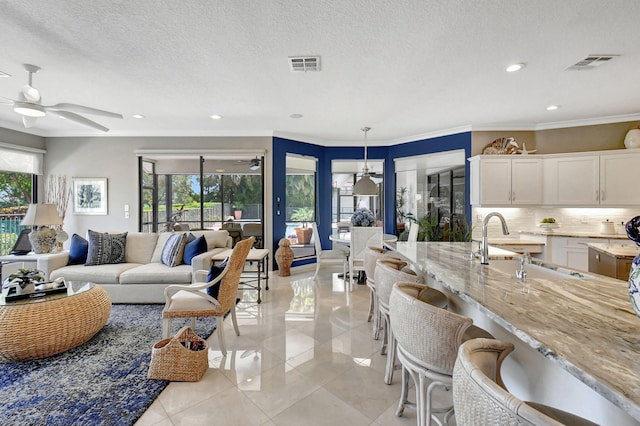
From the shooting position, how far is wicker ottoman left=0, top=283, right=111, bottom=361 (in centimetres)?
239

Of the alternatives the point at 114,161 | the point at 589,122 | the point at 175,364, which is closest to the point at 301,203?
the point at 114,161

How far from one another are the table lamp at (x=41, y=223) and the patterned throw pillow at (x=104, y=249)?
631 mm

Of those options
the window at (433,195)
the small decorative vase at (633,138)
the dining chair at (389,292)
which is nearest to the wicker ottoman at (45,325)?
the dining chair at (389,292)

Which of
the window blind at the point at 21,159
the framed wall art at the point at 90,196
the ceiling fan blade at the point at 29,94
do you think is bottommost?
the framed wall art at the point at 90,196

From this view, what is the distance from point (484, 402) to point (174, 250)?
4.10m

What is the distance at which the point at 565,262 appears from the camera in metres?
4.35

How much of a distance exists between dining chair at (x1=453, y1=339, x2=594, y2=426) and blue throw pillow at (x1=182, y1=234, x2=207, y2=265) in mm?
3758

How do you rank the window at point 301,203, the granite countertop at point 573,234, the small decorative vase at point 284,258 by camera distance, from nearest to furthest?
the granite countertop at point 573,234, the small decorative vase at point 284,258, the window at point 301,203

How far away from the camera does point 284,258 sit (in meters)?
5.50

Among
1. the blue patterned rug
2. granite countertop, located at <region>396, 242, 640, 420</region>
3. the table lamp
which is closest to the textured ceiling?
the table lamp

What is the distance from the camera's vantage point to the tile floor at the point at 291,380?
186cm

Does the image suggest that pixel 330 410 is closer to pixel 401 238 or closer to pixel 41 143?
pixel 401 238

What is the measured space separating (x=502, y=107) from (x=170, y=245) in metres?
5.12

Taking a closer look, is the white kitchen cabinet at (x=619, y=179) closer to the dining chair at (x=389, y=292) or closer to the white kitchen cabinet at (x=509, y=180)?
the white kitchen cabinet at (x=509, y=180)
